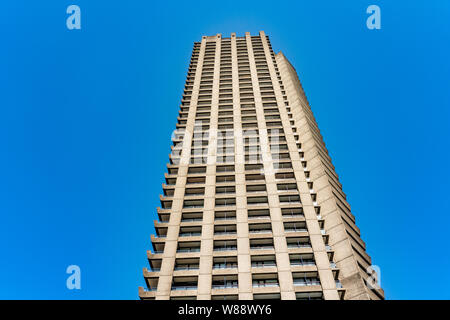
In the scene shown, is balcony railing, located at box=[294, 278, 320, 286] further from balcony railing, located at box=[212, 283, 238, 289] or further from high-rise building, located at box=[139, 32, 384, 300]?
balcony railing, located at box=[212, 283, 238, 289]

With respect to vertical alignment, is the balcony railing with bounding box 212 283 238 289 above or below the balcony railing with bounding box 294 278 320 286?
above

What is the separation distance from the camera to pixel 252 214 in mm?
31812

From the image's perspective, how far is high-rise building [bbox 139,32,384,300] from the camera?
25.7m

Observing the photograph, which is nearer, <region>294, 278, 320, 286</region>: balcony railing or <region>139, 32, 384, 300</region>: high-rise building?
<region>294, 278, 320, 286</region>: balcony railing

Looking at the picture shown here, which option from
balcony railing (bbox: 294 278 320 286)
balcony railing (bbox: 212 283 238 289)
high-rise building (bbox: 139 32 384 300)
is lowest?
balcony railing (bbox: 294 278 320 286)

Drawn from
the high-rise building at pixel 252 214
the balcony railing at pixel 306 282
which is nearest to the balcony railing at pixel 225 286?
the high-rise building at pixel 252 214

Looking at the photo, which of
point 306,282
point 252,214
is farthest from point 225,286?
point 252,214

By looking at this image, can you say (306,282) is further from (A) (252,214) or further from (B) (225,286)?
(A) (252,214)

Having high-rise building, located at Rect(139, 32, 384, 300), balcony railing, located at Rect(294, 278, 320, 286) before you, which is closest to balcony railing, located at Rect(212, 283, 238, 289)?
high-rise building, located at Rect(139, 32, 384, 300)

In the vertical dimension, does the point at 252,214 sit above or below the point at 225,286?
above

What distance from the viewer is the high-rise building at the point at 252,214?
25.7 m

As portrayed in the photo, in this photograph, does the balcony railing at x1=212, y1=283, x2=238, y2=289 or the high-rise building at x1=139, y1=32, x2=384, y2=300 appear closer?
the balcony railing at x1=212, y1=283, x2=238, y2=289

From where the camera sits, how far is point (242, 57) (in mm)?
63938
